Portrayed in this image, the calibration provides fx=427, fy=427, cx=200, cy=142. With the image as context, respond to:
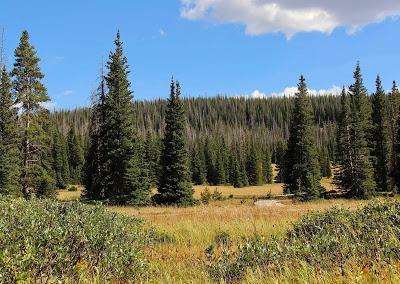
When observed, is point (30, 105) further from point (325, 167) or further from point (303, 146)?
point (325, 167)

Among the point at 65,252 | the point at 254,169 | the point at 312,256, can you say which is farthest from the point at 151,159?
the point at 65,252

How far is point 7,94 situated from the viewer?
149 feet

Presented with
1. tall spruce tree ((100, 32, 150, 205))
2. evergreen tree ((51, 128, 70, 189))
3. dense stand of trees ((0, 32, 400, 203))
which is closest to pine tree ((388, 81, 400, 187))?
dense stand of trees ((0, 32, 400, 203))

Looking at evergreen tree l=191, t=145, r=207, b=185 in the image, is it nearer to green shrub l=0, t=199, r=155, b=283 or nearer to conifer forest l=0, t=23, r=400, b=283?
A: conifer forest l=0, t=23, r=400, b=283

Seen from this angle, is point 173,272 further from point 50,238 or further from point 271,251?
point 50,238

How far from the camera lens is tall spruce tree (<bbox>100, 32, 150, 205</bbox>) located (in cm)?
3856

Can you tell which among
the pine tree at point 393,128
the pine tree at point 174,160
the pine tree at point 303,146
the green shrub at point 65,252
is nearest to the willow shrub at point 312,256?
the green shrub at point 65,252

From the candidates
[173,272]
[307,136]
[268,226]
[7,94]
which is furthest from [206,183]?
[173,272]

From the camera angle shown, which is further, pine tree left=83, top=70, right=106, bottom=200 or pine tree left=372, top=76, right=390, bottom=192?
pine tree left=372, top=76, right=390, bottom=192

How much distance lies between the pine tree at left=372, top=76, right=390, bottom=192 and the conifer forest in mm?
145

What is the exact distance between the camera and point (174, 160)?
4238cm

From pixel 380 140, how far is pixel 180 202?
28744mm

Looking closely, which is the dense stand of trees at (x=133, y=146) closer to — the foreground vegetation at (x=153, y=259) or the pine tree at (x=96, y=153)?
the pine tree at (x=96, y=153)

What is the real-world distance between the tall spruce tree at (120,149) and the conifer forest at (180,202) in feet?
0.35
